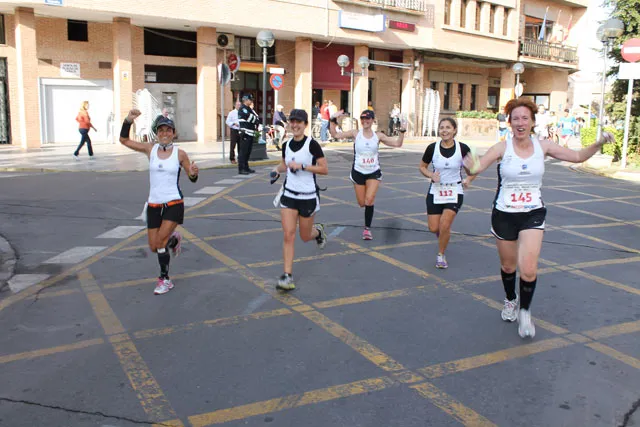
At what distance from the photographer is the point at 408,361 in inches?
179

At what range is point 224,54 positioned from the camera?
28344 mm

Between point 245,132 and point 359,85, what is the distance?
18.5m

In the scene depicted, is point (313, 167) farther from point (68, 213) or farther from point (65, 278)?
point (68, 213)

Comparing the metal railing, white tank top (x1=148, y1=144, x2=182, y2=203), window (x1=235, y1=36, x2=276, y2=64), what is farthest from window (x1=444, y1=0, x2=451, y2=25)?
white tank top (x1=148, y1=144, x2=182, y2=203)

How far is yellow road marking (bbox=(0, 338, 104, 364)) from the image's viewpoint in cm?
455

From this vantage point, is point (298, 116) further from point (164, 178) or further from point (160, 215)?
A: point (160, 215)

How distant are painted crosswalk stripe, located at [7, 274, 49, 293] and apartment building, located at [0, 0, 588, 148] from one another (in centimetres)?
1750

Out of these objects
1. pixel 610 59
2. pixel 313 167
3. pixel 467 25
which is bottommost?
pixel 313 167

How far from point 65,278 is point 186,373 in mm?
2958

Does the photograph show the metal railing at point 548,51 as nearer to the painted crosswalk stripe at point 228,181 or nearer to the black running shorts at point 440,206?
the painted crosswalk stripe at point 228,181

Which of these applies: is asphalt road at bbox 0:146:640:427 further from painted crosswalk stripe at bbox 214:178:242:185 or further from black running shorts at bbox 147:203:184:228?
painted crosswalk stripe at bbox 214:178:242:185

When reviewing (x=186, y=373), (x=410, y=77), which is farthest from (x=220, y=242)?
(x=410, y=77)

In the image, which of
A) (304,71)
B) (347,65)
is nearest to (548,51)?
(347,65)

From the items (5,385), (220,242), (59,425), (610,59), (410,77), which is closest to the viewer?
(59,425)
